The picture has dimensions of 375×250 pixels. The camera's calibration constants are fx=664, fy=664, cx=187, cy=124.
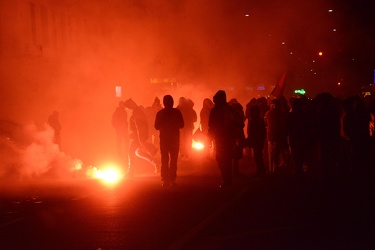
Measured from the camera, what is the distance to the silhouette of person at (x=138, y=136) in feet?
44.2

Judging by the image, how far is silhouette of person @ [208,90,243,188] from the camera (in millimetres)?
11156

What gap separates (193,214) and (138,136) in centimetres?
530

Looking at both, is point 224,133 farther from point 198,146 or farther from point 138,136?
point 198,146

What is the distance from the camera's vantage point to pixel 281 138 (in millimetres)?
13438

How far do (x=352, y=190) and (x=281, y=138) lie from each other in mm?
2930

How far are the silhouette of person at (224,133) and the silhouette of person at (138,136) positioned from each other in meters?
2.58

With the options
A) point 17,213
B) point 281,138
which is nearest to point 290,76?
point 281,138

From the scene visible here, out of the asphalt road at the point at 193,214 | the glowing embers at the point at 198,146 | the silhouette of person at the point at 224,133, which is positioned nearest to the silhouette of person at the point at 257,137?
the asphalt road at the point at 193,214

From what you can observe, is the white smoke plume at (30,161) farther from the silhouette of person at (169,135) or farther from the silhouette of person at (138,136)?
the silhouette of person at (169,135)

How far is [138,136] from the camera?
1366 cm

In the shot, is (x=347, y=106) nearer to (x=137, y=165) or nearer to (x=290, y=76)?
(x=137, y=165)

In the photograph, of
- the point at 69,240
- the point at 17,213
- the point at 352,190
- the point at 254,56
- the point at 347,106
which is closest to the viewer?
the point at 69,240

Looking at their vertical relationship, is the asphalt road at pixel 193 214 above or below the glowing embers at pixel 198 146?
below

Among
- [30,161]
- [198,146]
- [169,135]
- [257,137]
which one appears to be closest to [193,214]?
[169,135]
